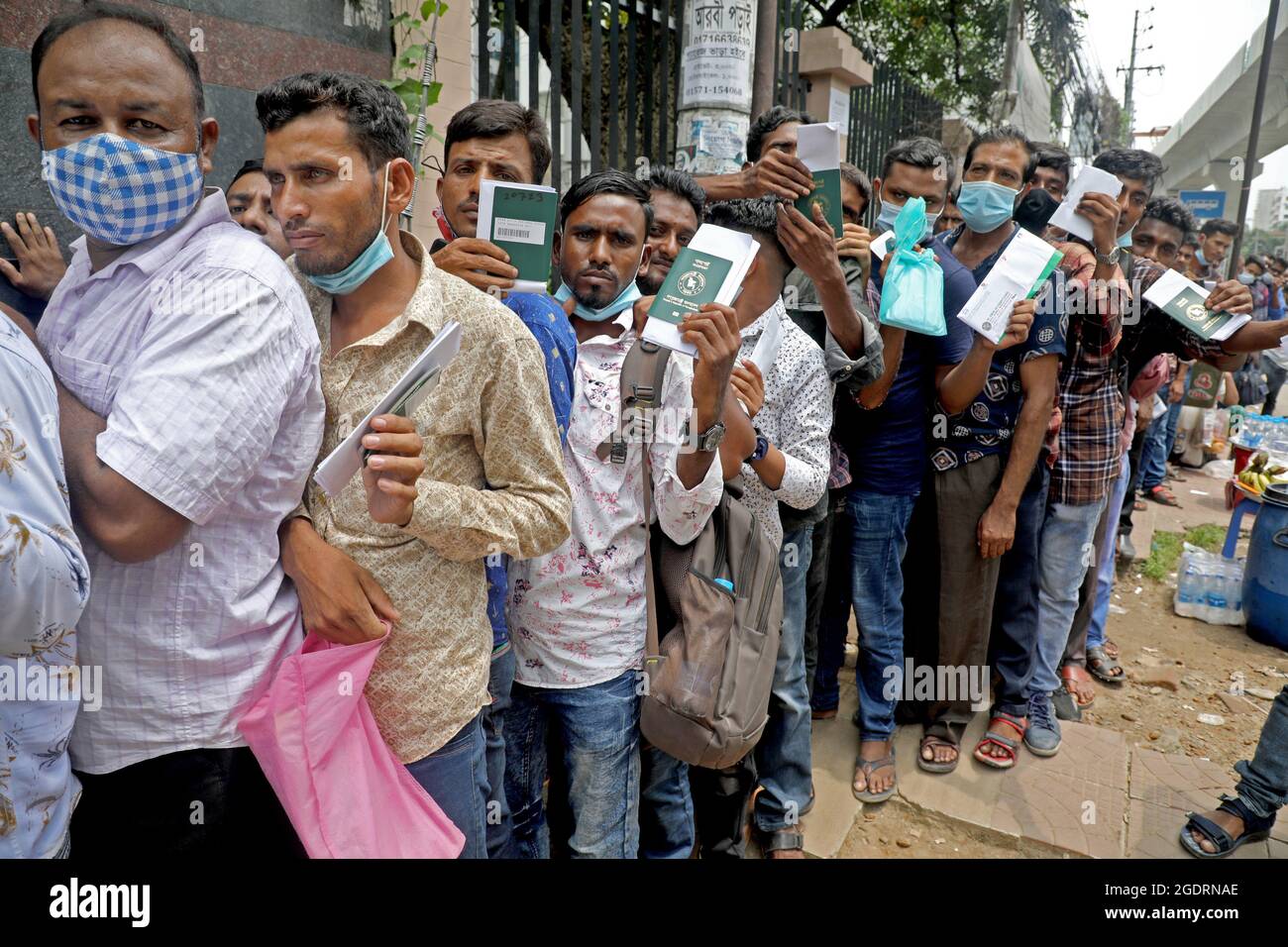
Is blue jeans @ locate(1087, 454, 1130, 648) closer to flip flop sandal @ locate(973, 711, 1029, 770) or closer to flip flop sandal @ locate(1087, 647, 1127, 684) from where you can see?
flip flop sandal @ locate(1087, 647, 1127, 684)

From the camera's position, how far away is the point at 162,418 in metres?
1.18

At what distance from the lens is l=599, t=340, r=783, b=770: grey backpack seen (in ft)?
6.46

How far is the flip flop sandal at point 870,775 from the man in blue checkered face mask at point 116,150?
117 inches

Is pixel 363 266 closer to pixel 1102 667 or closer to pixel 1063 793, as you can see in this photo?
pixel 1063 793

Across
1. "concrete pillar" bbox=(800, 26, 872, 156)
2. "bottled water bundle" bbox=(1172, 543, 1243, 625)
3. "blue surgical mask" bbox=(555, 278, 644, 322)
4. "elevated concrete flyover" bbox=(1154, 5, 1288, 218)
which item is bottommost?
"bottled water bundle" bbox=(1172, 543, 1243, 625)

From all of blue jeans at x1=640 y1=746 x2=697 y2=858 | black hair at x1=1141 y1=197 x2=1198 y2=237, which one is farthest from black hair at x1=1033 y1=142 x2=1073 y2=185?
blue jeans at x1=640 y1=746 x2=697 y2=858

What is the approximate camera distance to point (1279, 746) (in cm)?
281

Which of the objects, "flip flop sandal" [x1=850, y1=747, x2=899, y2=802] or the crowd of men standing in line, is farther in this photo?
"flip flop sandal" [x1=850, y1=747, x2=899, y2=802]

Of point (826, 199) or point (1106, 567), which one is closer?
point (826, 199)

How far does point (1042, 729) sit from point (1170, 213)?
314 centimetres

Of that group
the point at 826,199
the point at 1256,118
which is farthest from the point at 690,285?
the point at 1256,118

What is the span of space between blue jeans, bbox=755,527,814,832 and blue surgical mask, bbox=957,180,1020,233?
1500mm

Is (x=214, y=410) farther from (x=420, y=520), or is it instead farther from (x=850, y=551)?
(x=850, y=551)
